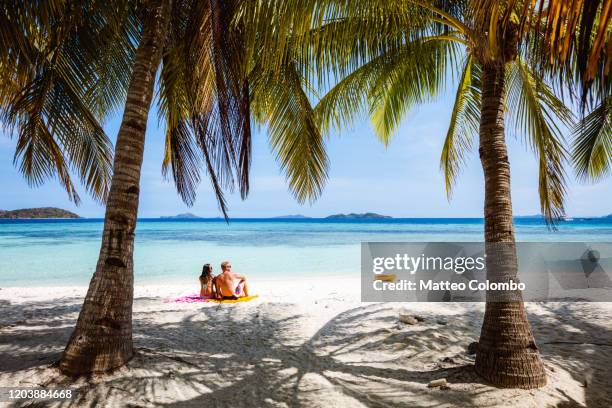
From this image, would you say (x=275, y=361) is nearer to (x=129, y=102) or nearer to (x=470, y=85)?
(x=129, y=102)

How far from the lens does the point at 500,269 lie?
3104mm

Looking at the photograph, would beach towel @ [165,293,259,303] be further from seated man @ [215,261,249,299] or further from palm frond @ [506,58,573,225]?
palm frond @ [506,58,573,225]

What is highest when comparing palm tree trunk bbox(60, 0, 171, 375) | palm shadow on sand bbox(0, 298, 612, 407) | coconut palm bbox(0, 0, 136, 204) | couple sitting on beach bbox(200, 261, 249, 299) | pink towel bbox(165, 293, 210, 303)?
coconut palm bbox(0, 0, 136, 204)

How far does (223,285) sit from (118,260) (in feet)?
12.1

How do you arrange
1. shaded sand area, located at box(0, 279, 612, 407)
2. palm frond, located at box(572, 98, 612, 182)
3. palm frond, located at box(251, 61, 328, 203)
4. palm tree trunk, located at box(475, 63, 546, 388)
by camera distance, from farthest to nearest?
palm frond, located at box(572, 98, 612, 182) < palm frond, located at box(251, 61, 328, 203) < palm tree trunk, located at box(475, 63, 546, 388) < shaded sand area, located at box(0, 279, 612, 407)

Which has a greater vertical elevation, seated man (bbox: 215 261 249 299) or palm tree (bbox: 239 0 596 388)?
palm tree (bbox: 239 0 596 388)

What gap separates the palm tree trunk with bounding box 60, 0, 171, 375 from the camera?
119 inches

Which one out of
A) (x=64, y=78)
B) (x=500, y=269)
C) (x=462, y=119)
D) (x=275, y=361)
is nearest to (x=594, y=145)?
(x=462, y=119)

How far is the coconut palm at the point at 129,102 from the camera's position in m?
3.06

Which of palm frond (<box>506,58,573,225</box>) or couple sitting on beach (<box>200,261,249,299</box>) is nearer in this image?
palm frond (<box>506,58,573,225</box>)

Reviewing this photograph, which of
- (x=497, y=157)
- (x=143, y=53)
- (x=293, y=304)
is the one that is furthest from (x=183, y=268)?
(x=497, y=157)

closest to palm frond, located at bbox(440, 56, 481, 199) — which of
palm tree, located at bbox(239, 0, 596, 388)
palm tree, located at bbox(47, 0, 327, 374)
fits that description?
palm tree, located at bbox(239, 0, 596, 388)

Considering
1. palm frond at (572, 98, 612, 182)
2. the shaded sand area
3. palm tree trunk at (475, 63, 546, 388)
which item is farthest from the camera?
palm frond at (572, 98, 612, 182)

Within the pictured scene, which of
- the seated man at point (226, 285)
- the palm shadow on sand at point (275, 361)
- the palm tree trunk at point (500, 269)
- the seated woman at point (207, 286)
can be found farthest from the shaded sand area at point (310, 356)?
the seated woman at point (207, 286)
